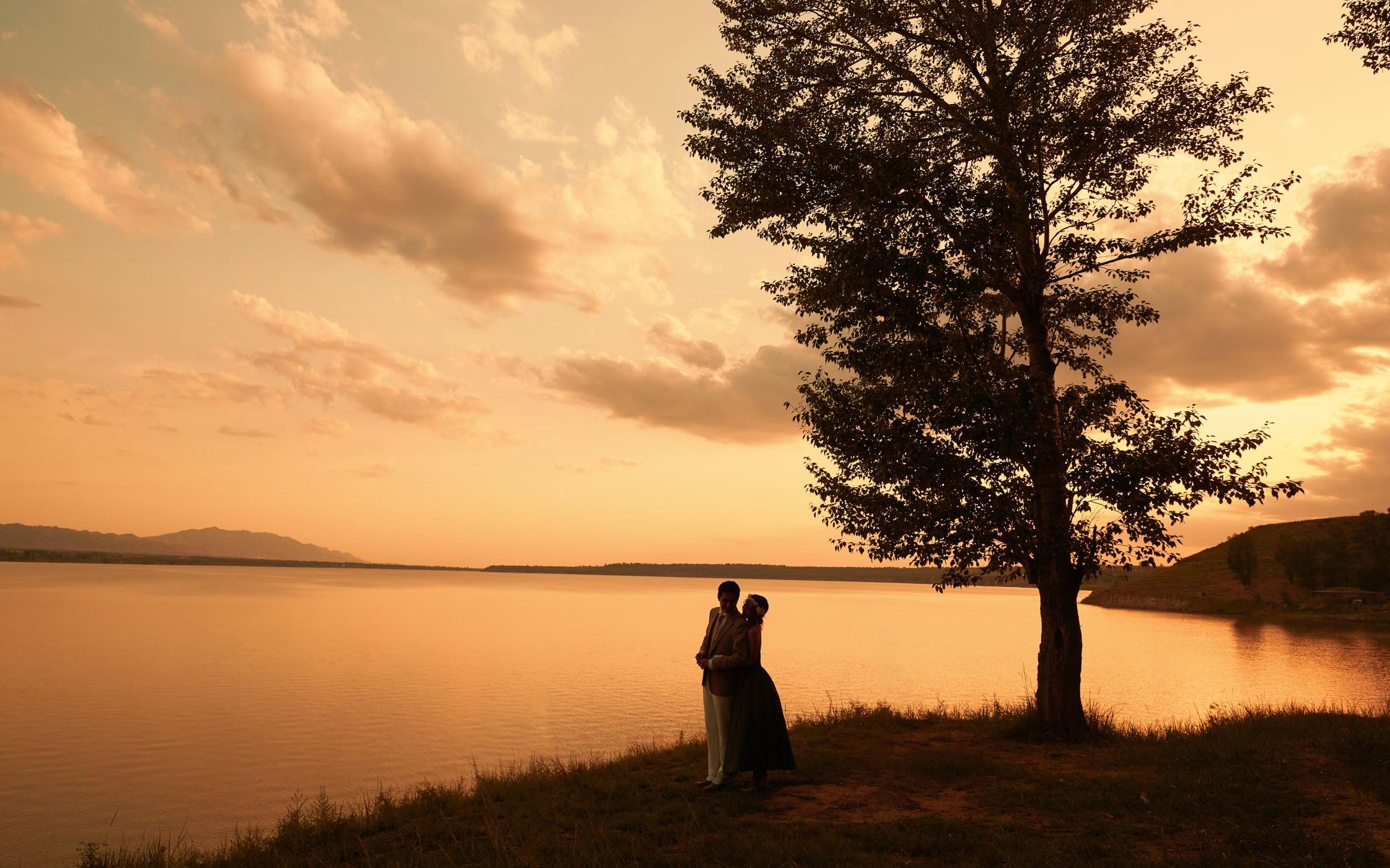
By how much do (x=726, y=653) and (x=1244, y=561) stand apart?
14937cm

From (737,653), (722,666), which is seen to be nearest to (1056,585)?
(737,653)

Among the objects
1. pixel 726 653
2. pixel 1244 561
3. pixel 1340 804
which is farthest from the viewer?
pixel 1244 561

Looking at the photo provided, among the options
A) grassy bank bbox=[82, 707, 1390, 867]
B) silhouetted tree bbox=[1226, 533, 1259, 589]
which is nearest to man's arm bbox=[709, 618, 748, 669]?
grassy bank bbox=[82, 707, 1390, 867]

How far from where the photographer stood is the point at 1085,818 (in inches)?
420

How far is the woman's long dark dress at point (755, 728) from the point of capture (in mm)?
12086

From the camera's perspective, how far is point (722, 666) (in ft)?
40.0

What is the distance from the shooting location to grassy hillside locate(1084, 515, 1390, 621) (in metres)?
A: 108

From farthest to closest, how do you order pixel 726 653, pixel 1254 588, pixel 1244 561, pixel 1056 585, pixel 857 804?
pixel 1244 561 → pixel 1254 588 → pixel 1056 585 → pixel 726 653 → pixel 857 804

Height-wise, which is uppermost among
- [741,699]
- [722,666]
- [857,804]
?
[722,666]

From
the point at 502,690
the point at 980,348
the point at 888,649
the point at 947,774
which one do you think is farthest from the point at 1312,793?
the point at 888,649

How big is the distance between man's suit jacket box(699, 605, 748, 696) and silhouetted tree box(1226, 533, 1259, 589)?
146 metres

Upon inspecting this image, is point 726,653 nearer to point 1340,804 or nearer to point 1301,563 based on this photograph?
point 1340,804

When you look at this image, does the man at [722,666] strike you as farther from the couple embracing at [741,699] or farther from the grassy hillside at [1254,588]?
the grassy hillside at [1254,588]

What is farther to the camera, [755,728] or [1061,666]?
[1061,666]
